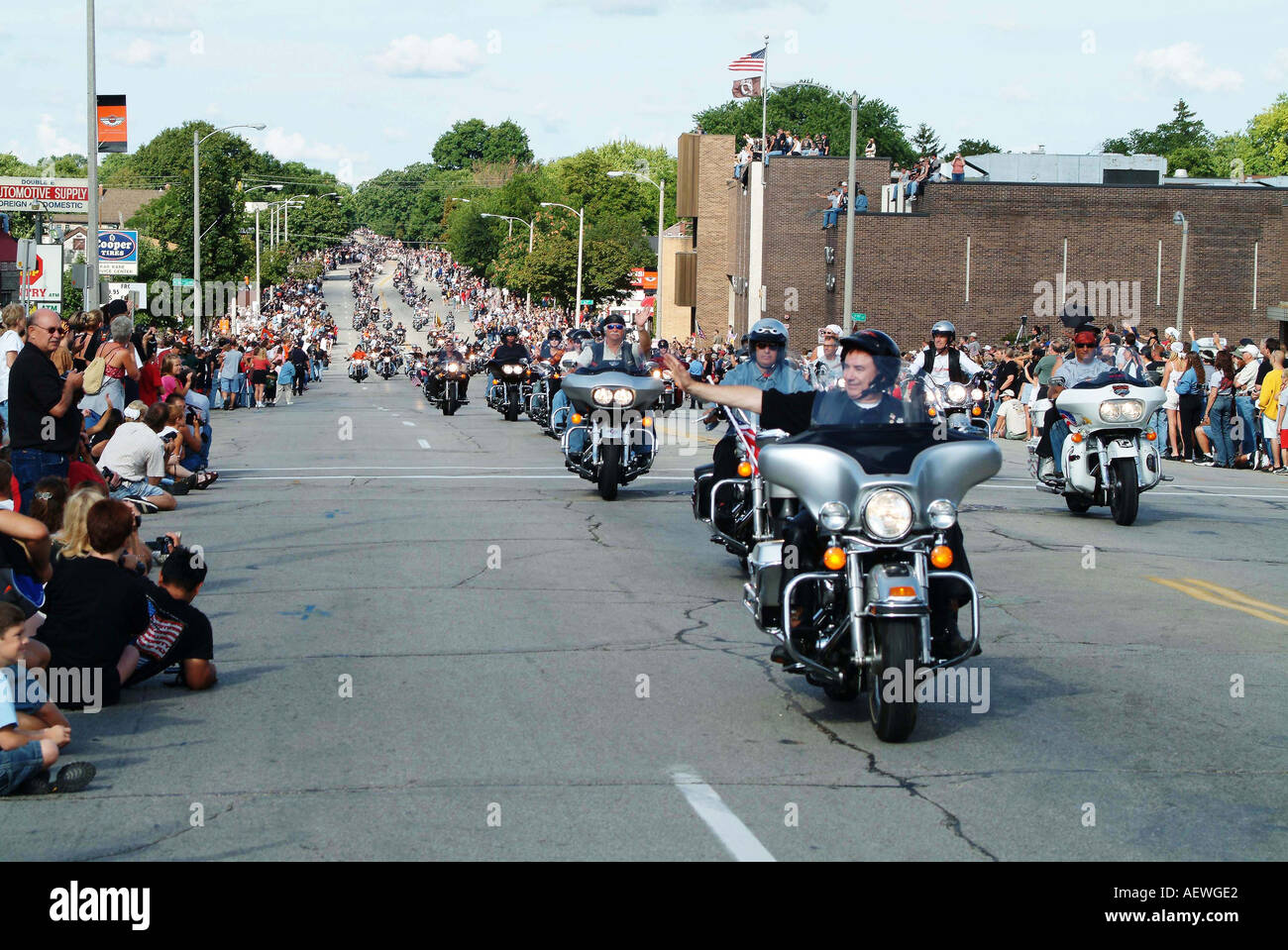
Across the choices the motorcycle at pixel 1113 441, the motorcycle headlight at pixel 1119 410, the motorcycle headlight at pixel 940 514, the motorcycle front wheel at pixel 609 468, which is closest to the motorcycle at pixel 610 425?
the motorcycle front wheel at pixel 609 468

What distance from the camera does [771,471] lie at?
7363 millimetres

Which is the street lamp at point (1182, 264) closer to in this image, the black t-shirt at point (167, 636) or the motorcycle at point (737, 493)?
the motorcycle at point (737, 493)

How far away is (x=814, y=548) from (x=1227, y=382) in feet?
58.7

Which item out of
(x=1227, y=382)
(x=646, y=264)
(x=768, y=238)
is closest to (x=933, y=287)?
(x=768, y=238)

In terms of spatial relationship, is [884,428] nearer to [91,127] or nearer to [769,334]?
[769,334]

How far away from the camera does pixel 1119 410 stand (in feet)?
50.4

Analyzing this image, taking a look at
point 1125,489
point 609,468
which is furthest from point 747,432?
point 609,468

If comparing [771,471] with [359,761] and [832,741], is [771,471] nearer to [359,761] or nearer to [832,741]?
[832,741]

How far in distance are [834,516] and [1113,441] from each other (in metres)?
9.40

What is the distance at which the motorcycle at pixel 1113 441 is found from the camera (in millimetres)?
15367

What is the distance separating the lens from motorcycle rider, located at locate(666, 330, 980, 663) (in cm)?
738

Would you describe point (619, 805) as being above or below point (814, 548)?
below

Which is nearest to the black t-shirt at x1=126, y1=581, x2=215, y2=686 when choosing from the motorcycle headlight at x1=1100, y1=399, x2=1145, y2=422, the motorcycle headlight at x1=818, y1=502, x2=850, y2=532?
the motorcycle headlight at x1=818, y1=502, x2=850, y2=532

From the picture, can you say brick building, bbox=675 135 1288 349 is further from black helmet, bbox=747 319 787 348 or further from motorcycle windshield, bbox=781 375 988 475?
motorcycle windshield, bbox=781 375 988 475
